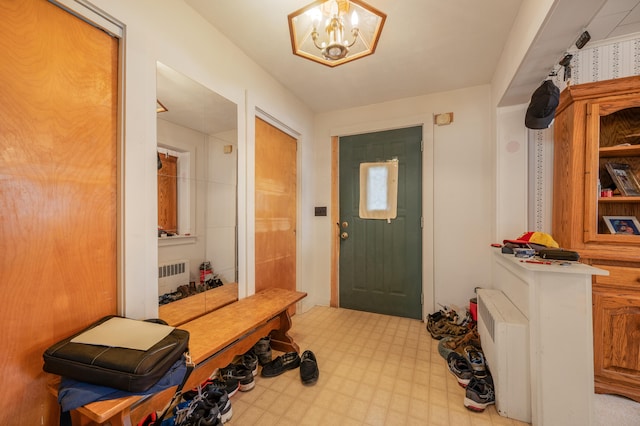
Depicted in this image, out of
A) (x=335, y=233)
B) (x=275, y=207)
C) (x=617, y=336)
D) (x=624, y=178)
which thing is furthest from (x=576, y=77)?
(x=275, y=207)

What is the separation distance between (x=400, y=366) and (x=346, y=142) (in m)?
2.43

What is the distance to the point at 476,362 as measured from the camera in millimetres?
1759

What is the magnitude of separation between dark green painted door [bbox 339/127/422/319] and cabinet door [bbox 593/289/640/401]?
136cm

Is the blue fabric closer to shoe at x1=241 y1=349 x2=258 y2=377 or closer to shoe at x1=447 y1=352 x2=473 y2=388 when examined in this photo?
shoe at x1=241 y1=349 x2=258 y2=377

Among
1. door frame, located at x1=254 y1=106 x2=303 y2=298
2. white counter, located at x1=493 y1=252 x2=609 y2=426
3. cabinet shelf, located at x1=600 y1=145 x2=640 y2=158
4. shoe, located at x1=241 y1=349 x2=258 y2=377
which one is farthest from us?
door frame, located at x1=254 y1=106 x2=303 y2=298

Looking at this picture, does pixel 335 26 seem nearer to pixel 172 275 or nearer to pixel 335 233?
pixel 172 275

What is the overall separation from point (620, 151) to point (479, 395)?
184 cm

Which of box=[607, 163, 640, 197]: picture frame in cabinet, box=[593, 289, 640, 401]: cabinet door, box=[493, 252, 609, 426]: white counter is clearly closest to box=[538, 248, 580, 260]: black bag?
box=[493, 252, 609, 426]: white counter

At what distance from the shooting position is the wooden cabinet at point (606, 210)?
1534 mm

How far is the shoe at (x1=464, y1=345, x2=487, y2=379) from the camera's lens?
169 cm

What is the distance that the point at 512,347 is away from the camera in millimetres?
1400

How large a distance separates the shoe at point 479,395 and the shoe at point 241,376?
135cm

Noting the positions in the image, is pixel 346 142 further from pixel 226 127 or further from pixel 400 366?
pixel 400 366

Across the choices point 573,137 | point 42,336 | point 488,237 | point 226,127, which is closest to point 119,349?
point 42,336
